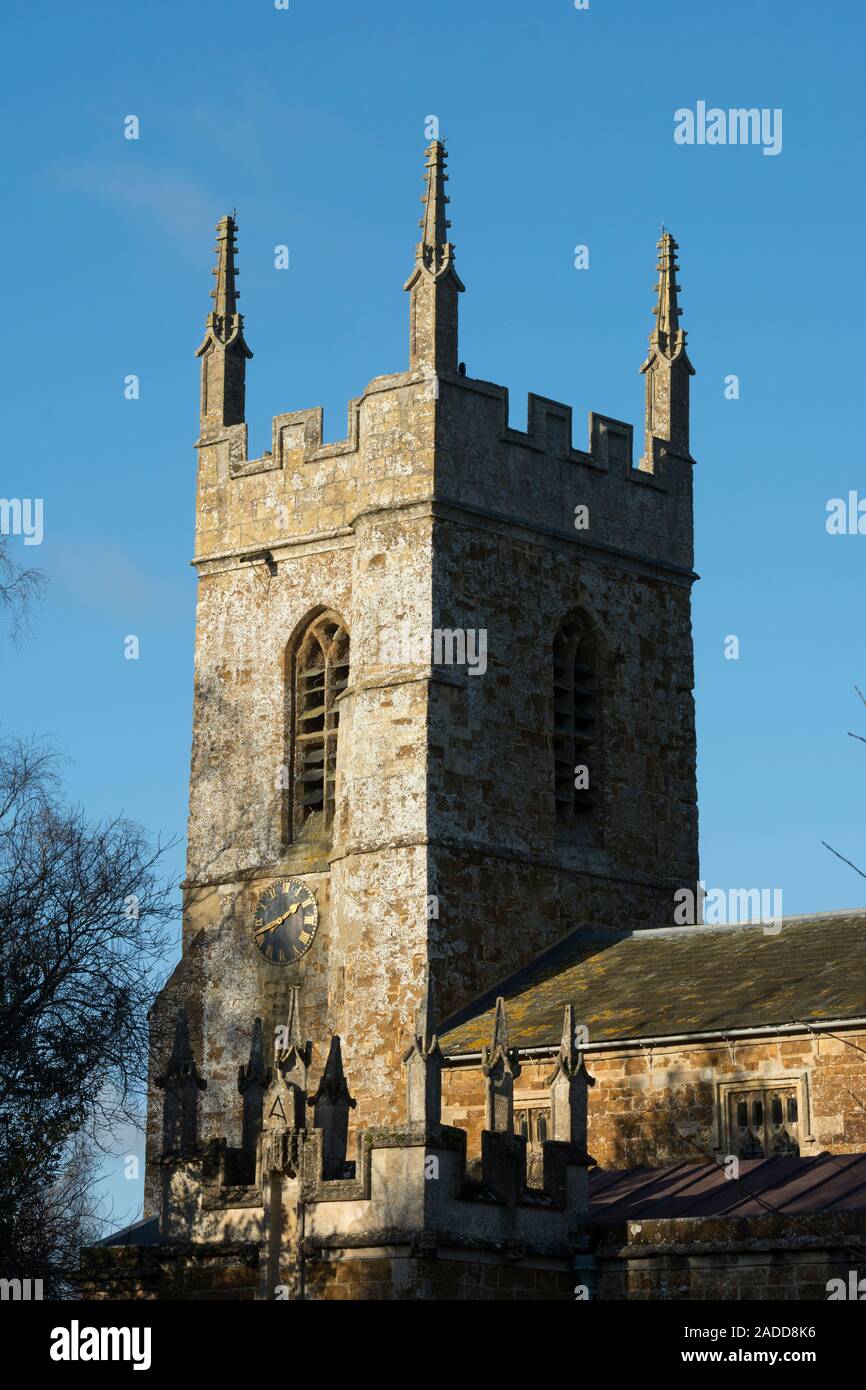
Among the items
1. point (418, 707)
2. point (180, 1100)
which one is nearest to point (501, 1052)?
point (180, 1100)

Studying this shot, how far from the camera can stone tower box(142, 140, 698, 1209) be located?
4378cm

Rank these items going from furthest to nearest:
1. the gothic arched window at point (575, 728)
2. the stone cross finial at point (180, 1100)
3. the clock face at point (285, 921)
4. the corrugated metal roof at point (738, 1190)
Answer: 1. the gothic arched window at point (575, 728)
2. the clock face at point (285, 921)
3. the stone cross finial at point (180, 1100)
4. the corrugated metal roof at point (738, 1190)

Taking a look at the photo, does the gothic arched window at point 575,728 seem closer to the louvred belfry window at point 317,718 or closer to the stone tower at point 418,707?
the stone tower at point 418,707

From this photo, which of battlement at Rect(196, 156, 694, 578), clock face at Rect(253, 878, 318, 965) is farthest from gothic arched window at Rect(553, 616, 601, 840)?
clock face at Rect(253, 878, 318, 965)

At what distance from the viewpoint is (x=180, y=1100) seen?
35219 millimetres

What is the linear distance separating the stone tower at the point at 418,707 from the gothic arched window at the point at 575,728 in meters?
0.05

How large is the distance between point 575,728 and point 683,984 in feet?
21.4

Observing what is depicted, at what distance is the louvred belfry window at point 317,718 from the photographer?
46188mm

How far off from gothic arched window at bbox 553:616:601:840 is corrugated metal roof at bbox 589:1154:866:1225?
361 inches

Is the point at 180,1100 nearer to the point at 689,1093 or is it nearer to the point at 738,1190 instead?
the point at 738,1190

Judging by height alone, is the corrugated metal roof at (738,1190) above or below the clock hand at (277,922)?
below

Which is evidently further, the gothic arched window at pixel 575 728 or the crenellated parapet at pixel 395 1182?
the gothic arched window at pixel 575 728

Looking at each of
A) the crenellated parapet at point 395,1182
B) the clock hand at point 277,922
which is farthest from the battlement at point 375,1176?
the clock hand at point 277,922
